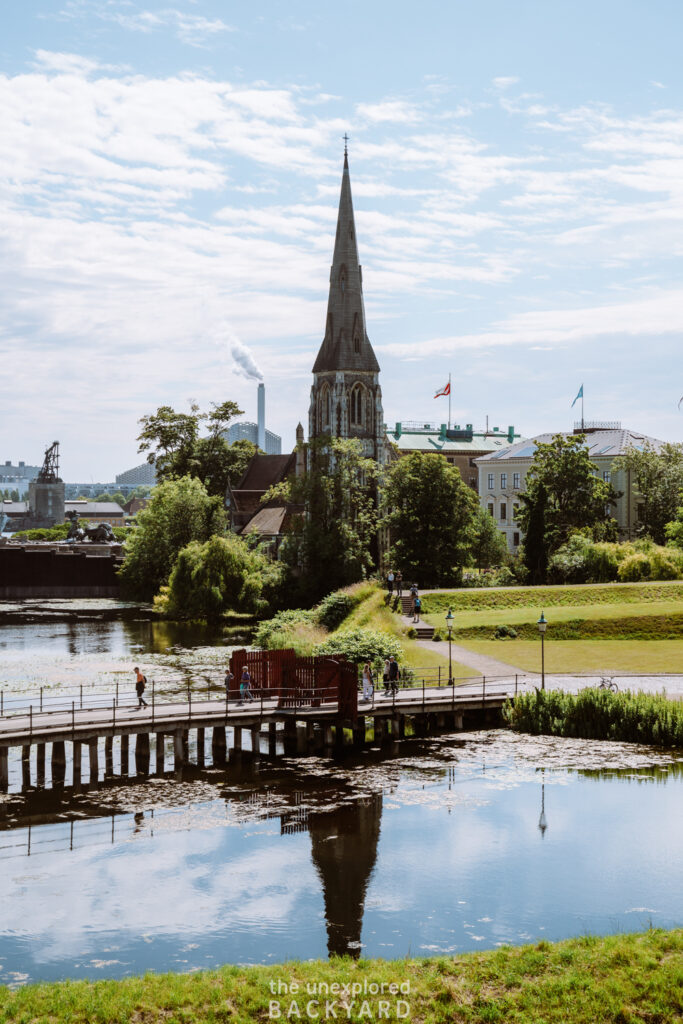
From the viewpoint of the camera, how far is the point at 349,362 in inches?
4215

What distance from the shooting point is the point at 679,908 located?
23.3 meters

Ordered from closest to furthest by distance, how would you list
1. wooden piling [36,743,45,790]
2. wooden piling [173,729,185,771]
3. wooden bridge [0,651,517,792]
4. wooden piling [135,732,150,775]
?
wooden piling [36,743,45,790]
wooden bridge [0,651,517,792]
wooden piling [135,732,150,775]
wooden piling [173,729,185,771]

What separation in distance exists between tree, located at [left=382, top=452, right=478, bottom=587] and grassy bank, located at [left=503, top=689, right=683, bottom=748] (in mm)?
37655

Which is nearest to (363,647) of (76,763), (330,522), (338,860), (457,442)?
(76,763)

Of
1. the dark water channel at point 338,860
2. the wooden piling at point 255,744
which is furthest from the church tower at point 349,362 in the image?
the dark water channel at point 338,860

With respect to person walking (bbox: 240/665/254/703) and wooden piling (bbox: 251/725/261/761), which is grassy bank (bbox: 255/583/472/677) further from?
wooden piling (bbox: 251/725/261/761)

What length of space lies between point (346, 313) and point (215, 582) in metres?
Answer: 34.7

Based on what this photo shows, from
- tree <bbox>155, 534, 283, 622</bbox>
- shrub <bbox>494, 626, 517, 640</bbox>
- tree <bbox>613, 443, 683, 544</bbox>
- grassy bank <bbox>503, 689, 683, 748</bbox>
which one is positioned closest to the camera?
grassy bank <bbox>503, 689, 683, 748</bbox>

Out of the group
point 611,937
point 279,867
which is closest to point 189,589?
point 279,867

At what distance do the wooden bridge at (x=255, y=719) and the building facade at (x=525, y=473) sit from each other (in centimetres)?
6061

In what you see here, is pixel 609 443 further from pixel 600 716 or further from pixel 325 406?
pixel 600 716

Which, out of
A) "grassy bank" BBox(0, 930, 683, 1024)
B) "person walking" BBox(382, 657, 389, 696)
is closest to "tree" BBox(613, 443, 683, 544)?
"person walking" BBox(382, 657, 389, 696)

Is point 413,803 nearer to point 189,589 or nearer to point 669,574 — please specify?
point 669,574

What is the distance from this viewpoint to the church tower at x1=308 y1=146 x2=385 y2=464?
10631 cm
